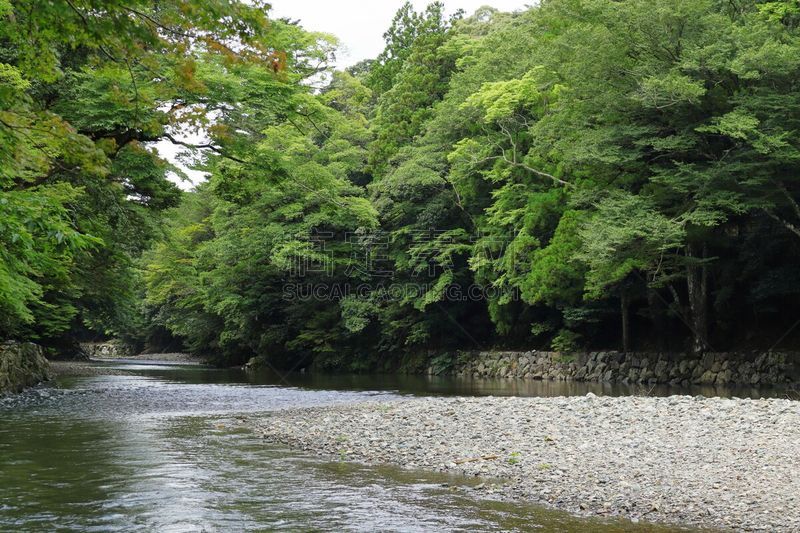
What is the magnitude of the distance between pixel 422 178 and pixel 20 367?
19.5 metres

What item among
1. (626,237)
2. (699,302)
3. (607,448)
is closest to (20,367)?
(607,448)

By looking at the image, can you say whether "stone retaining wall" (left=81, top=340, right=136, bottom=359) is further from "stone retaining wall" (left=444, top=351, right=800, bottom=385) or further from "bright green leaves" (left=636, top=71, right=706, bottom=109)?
"bright green leaves" (left=636, top=71, right=706, bottom=109)

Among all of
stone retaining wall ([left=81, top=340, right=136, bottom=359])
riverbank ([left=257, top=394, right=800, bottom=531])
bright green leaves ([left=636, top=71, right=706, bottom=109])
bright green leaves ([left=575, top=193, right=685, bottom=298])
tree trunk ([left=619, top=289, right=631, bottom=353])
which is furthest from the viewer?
stone retaining wall ([left=81, top=340, right=136, bottom=359])

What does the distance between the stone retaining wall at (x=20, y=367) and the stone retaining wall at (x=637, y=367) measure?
17.9 metres

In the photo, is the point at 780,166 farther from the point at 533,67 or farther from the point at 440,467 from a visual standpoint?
the point at 440,467

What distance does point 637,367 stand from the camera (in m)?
27.2

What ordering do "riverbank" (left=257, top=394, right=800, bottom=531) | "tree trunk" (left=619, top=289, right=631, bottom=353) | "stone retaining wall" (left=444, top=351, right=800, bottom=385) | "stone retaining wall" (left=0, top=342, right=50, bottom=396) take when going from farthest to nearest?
"tree trunk" (left=619, top=289, right=631, bottom=353) < "stone retaining wall" (left=444, top=351, right=800, bottom=385) < "stone retaining wall" (left=0, top=342, right=50, bottom=396) < "riverbank" (left=257, top=394, right=800, bottom=531)

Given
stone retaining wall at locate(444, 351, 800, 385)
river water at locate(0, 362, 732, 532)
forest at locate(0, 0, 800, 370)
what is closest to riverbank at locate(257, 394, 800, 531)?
river water at locate(0, 362, 732, 532)

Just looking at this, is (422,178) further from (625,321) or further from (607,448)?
(607,448)

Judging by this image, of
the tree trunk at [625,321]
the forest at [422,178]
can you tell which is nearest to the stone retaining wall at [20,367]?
the forest at [422,178]

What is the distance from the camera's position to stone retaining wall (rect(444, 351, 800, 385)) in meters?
22.8

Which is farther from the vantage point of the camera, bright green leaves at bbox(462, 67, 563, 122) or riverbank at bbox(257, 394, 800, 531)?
bright green leaves at bbox(462, 67, 563, 122)

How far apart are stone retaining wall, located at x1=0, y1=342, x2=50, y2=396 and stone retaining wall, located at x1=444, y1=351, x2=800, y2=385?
17.9 meters

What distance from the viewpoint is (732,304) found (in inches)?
1039
